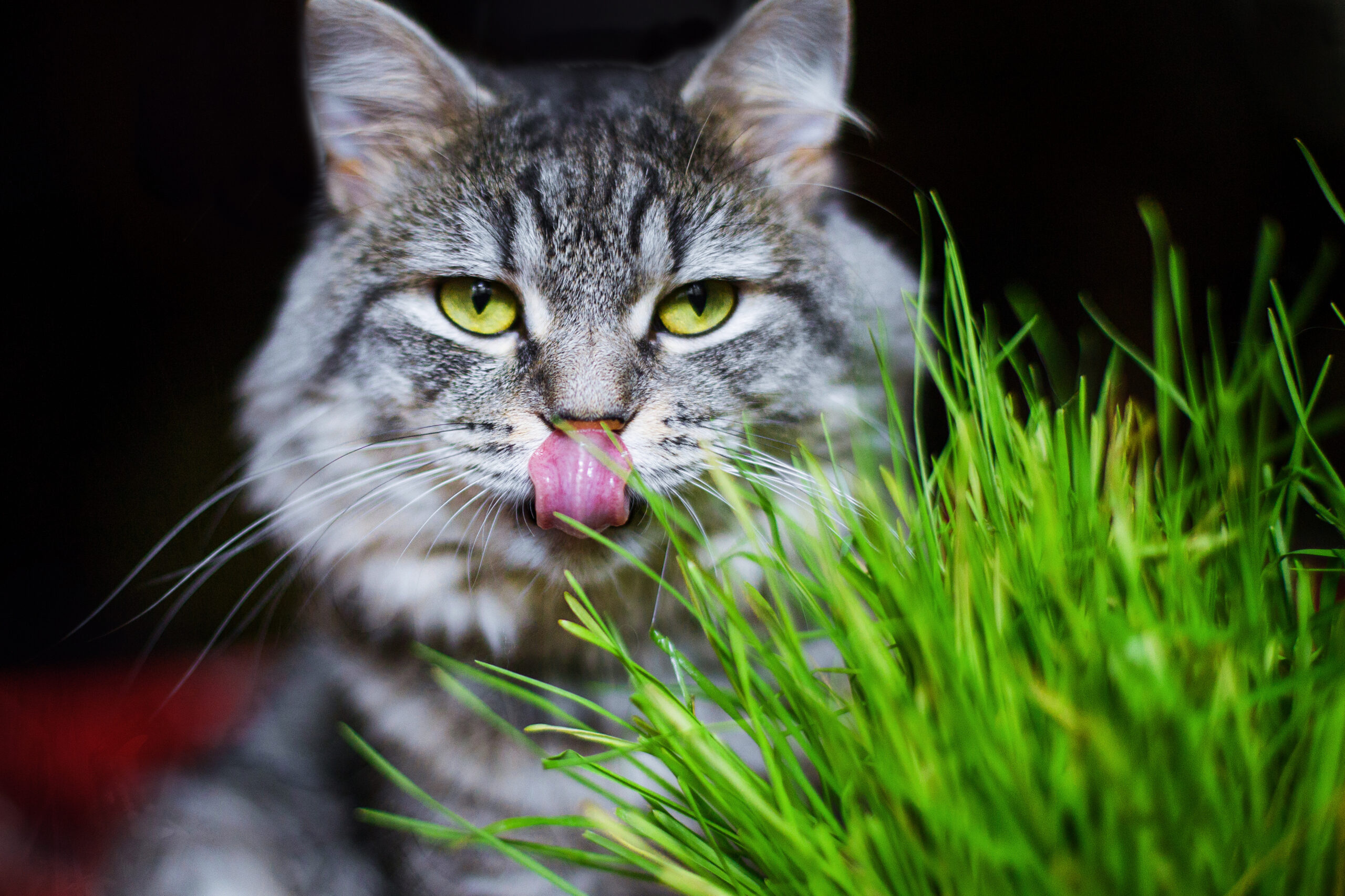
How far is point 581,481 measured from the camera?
0.53m

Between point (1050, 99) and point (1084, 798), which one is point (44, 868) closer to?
point (1084, 798)

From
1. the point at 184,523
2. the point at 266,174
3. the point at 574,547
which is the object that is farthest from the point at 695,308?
the point at 184,523

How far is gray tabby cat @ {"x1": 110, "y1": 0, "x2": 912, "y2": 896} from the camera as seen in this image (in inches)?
23.6

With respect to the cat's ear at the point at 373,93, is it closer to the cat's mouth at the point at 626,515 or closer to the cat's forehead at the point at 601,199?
the cat's forehead at the point at 601,199

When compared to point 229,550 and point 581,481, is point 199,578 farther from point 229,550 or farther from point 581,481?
point 581,481

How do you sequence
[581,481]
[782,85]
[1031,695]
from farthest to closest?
[782,85]
[581,481]
[1031,695]

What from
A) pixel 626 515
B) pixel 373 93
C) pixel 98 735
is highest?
pixel 373 93

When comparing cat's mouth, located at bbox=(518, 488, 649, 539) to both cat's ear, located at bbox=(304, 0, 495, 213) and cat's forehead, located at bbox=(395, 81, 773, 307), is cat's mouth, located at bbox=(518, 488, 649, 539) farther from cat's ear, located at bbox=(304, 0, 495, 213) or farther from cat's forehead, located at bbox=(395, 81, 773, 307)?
cat's ear, located at bbox=(304, 0, 495, 213)

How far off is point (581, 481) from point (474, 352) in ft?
0.53

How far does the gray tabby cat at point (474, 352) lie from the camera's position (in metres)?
0.60

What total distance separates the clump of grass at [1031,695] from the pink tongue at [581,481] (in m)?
0.11

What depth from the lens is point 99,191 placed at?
613 mm

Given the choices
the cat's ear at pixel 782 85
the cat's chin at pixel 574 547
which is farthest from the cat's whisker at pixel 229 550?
the cat's ear at pixel 782 85

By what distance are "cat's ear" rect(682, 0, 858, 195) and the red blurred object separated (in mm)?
633
